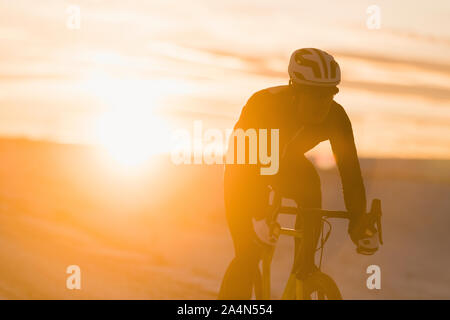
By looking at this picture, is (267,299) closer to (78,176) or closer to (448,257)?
(448,257)

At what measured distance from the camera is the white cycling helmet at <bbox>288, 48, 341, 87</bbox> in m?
4.85

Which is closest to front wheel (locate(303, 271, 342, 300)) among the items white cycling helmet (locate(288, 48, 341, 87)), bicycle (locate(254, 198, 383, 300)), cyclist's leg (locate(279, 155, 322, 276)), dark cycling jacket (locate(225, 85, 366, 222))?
bicycle (locate(254, 198, 383, 300))

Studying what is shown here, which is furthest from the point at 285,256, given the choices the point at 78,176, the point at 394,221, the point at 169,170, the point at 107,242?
the point at 169,170

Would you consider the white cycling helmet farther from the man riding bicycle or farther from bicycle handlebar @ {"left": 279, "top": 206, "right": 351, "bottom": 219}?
bicycle handlebar @ {"left": 279, "top": 206, "right": 351, "bottom": 219}

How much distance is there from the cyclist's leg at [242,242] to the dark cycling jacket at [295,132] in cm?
7

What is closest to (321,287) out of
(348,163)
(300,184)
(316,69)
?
(300,184)

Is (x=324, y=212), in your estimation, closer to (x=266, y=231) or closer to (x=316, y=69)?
(x=266, y=231)

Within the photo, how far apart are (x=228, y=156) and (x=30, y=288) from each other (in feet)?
19.1

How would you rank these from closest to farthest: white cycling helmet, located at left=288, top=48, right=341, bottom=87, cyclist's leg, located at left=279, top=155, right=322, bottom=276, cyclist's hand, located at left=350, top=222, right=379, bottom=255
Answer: white cycling helmet, located at left=288, top=48, right=341, bottom=87, cyclist's hand, located at left=350, top=222, right=379, bottom=255, cyclist's leg, located at left=279, top=155, right=322, bottom=276

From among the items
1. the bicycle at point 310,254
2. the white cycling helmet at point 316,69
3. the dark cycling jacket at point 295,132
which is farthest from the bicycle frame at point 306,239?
the white cycling helmet at point 316,69

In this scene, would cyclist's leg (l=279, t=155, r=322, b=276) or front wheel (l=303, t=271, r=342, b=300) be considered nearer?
front wheel (l=303, t=271, r=342, b=300)

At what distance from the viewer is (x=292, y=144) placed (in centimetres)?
529

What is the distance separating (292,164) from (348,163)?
1.24 ft

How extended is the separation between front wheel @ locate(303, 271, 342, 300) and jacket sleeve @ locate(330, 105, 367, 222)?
443mm
